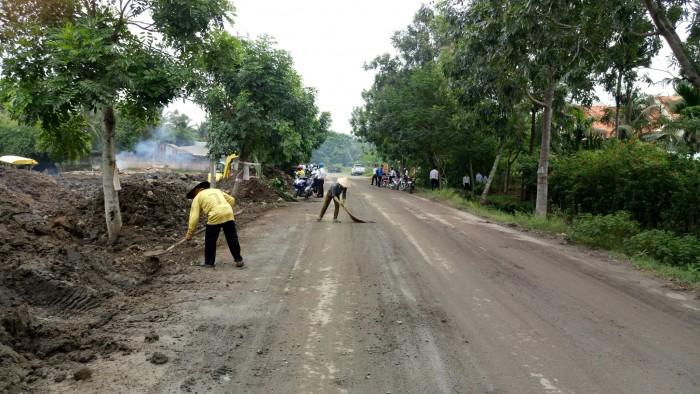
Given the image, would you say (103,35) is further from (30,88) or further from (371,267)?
(371,267)

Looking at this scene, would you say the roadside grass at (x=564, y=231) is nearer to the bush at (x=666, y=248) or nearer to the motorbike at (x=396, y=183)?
the bush at (x=666, y=248)

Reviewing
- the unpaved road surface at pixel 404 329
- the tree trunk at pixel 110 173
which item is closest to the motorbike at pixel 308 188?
the tree trunk at pixel 110 173

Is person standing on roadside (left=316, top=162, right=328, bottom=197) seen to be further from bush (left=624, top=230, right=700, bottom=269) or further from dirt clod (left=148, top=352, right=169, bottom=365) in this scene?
dirt clod (left=148, top=352, right=169, bottom=365)

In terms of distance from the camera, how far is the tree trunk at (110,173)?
9773mm

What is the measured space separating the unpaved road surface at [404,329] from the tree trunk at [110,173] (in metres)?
2.48

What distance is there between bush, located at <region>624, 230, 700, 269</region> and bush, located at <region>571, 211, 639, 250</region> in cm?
41

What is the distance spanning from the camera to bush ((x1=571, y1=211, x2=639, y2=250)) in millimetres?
12094

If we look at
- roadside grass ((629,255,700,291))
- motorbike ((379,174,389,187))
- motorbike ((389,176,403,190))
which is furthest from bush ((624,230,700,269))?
motorbike ((379,174,389,187))

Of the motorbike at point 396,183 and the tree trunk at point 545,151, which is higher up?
the tree trunk at point 545,151

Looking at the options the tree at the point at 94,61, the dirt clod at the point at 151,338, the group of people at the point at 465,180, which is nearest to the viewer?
the dirt clod at the point at 151,338

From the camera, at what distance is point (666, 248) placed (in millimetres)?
10945

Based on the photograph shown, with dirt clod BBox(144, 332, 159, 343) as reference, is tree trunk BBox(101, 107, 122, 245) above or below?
above

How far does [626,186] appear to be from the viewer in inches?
620

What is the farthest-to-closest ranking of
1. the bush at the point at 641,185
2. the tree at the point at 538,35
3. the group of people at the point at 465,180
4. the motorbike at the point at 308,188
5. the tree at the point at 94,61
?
the group of people at the point at 465,180 < the motorbike at the point at 308,188 < the bush at the point at 641,185 < the tree at the point at 538,35 < the tree at the point at 94,61
